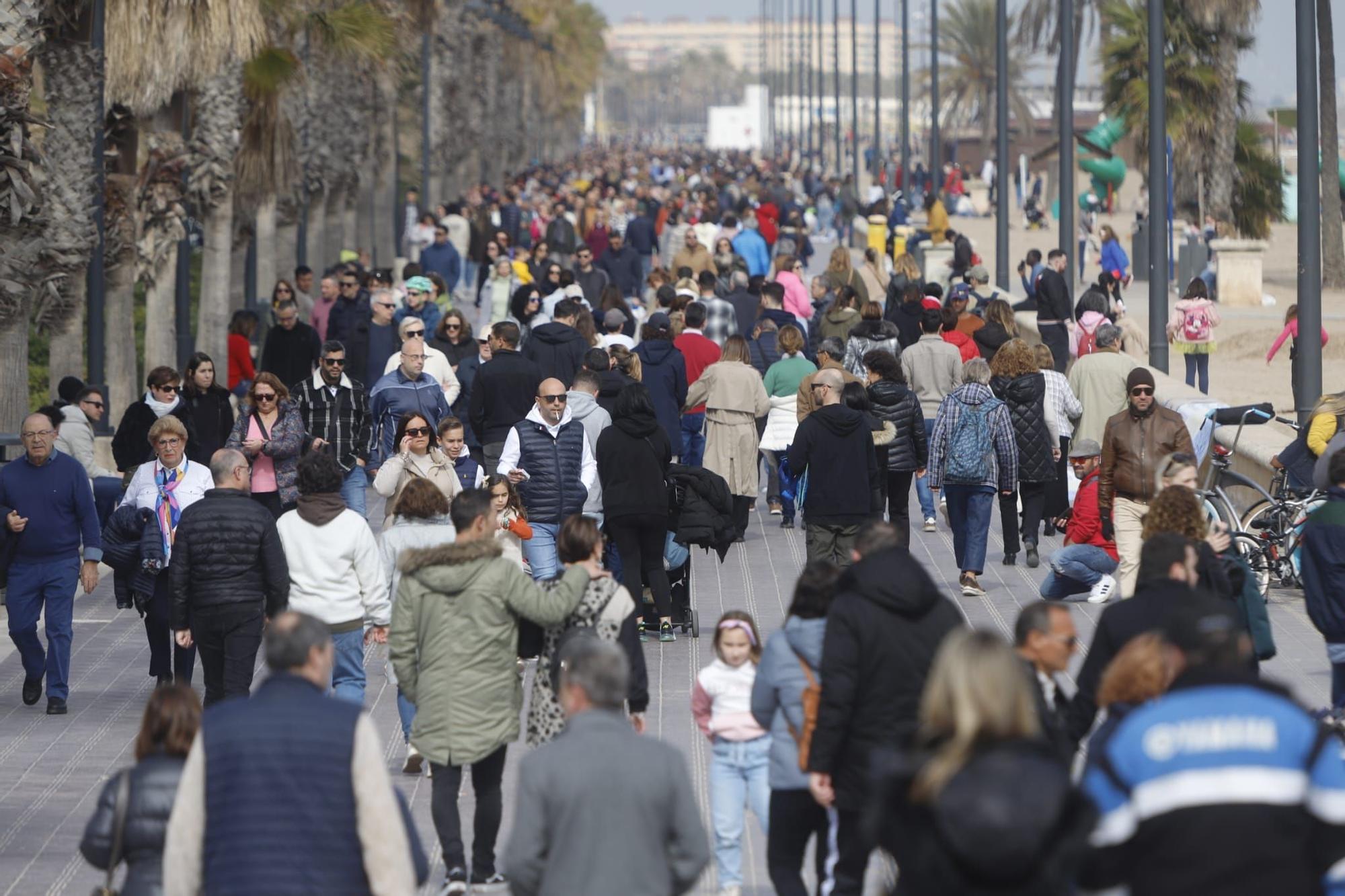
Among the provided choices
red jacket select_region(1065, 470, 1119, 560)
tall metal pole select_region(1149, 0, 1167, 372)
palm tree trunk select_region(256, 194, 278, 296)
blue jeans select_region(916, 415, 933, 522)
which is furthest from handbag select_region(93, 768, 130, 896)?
palm tree trunk select_region(256, 194, 278, 296)

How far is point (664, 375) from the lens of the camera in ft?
49.6

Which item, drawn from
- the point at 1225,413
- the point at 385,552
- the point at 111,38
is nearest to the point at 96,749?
the point at 385,552

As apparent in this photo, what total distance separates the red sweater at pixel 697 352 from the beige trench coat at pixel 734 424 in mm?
1955

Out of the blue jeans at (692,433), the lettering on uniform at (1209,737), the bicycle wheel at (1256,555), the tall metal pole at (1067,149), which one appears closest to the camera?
the lettering on uniform at (1209,737)

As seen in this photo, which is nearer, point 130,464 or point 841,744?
point 841,744

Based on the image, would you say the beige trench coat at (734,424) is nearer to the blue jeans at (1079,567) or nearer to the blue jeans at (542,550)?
the blue jeans at (1079,567)

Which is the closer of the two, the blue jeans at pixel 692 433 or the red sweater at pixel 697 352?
the blue jeans at pixel 692 433

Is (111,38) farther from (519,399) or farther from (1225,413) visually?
(1225,413)

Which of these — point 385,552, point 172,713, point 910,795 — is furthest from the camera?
point 385,552

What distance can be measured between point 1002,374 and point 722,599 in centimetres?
231

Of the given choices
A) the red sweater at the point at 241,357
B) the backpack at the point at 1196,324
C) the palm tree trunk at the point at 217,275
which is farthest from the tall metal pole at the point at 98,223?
the backpack at the point at 1196,324

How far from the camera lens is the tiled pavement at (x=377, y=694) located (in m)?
8.66

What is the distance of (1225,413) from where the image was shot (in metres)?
14.5

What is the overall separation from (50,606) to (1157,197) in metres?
13.5
